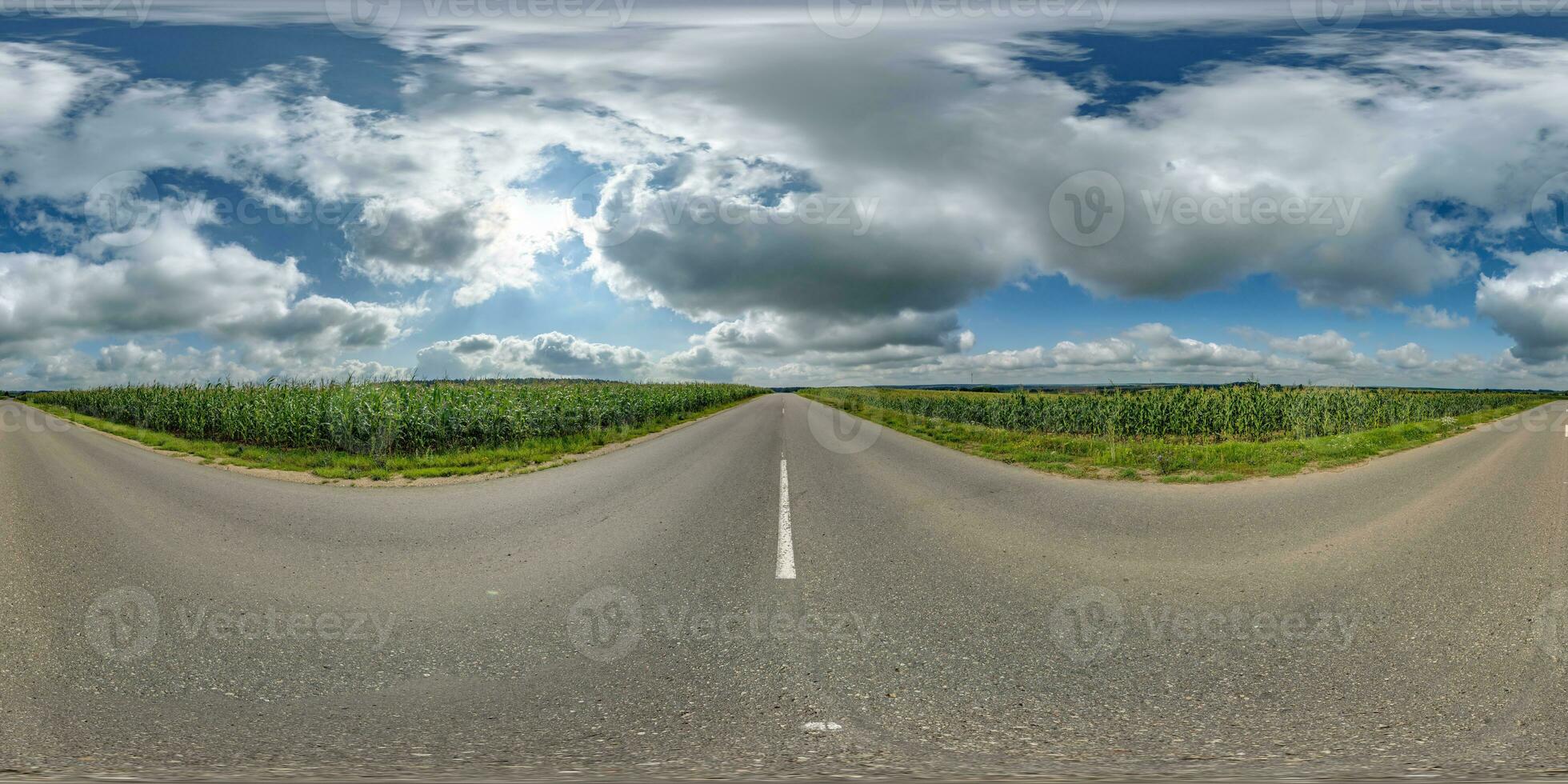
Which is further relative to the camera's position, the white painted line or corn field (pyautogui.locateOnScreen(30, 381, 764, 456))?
corn field (pyautogui.locateOnScreen(30, 381, 764, 456))

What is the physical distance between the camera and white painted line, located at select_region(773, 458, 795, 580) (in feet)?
21.0

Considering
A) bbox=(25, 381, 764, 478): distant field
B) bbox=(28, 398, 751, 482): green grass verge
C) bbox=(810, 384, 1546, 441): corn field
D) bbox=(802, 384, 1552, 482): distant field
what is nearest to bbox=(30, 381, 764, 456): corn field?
bbox=(25, 381, 764, 478): distant field

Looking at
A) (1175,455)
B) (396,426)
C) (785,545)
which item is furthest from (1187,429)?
(396,426)

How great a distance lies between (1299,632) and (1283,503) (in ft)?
20.8

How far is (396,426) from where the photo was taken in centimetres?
1931

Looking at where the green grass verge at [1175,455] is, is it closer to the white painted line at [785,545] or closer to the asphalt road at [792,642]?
the asphalt road at [792,642]

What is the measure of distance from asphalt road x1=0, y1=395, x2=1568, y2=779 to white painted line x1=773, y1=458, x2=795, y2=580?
0.07 m

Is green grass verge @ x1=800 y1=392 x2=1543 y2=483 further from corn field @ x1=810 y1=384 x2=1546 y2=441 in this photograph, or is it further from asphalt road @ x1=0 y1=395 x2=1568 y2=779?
corn field @ x1=810 y1=384 x2=1546 y2=441

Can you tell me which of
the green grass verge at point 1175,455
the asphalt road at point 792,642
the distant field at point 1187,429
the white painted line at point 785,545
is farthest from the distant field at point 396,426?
the distant field at point 1187,429

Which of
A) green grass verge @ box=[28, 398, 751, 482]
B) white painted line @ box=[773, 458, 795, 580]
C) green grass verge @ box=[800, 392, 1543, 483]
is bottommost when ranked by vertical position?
green grass verge @ box=[28, 398, 751, 482]

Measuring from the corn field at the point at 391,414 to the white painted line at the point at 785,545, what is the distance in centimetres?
1268

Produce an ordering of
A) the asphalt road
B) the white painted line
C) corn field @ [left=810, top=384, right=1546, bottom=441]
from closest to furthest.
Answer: the asphalt road → the white painted line → corn field @ [left=810, top=384, right=1546, bottom=441]

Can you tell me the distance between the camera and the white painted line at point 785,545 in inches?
252


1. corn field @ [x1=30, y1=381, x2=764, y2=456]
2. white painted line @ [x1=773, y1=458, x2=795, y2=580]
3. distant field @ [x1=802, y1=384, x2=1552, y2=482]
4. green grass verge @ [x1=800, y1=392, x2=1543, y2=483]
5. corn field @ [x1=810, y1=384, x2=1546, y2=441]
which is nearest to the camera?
white painted line @ [x1=773, y1=458, x2=795, y2=580]
